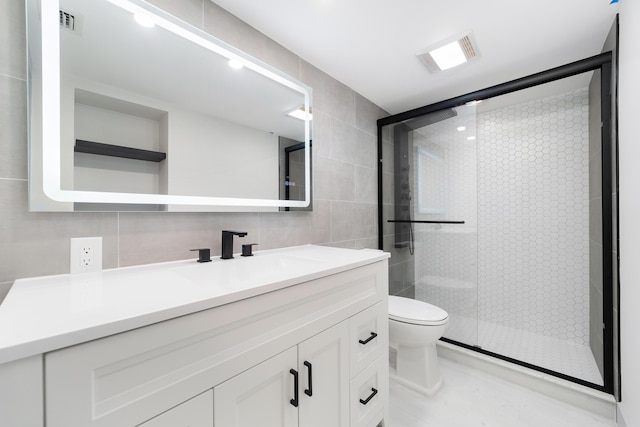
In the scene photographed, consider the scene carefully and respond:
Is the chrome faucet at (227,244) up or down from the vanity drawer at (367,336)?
up

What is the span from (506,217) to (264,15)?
2534 mm

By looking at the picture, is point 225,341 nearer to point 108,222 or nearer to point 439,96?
point 108,222

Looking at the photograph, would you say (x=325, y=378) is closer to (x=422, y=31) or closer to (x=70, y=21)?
(x=70, y=21)

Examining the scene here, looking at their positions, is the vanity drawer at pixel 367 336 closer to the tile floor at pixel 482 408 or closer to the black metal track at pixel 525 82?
the tile floor at pixel 482 408

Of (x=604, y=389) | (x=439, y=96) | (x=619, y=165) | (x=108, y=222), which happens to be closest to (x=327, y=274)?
(x=108, y=222)

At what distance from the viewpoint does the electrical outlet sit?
36.7 inches

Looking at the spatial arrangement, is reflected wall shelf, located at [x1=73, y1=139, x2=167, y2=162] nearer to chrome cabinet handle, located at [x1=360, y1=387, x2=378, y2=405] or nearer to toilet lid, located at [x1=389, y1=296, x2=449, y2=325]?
chrome cabinet handle, located at [x1=360, y1=387, x2=378, y2=405]

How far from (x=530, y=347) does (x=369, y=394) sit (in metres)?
1.65

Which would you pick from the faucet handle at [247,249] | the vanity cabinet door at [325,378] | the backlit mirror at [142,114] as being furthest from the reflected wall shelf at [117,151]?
the vanity cabinet door at [325,378]

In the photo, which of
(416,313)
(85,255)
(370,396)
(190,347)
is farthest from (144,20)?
(416,313)

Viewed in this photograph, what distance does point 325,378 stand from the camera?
3.31 ft

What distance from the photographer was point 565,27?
151 cm

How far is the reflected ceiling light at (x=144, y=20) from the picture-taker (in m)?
1.08

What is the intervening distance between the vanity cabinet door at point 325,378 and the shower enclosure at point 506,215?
149cm
